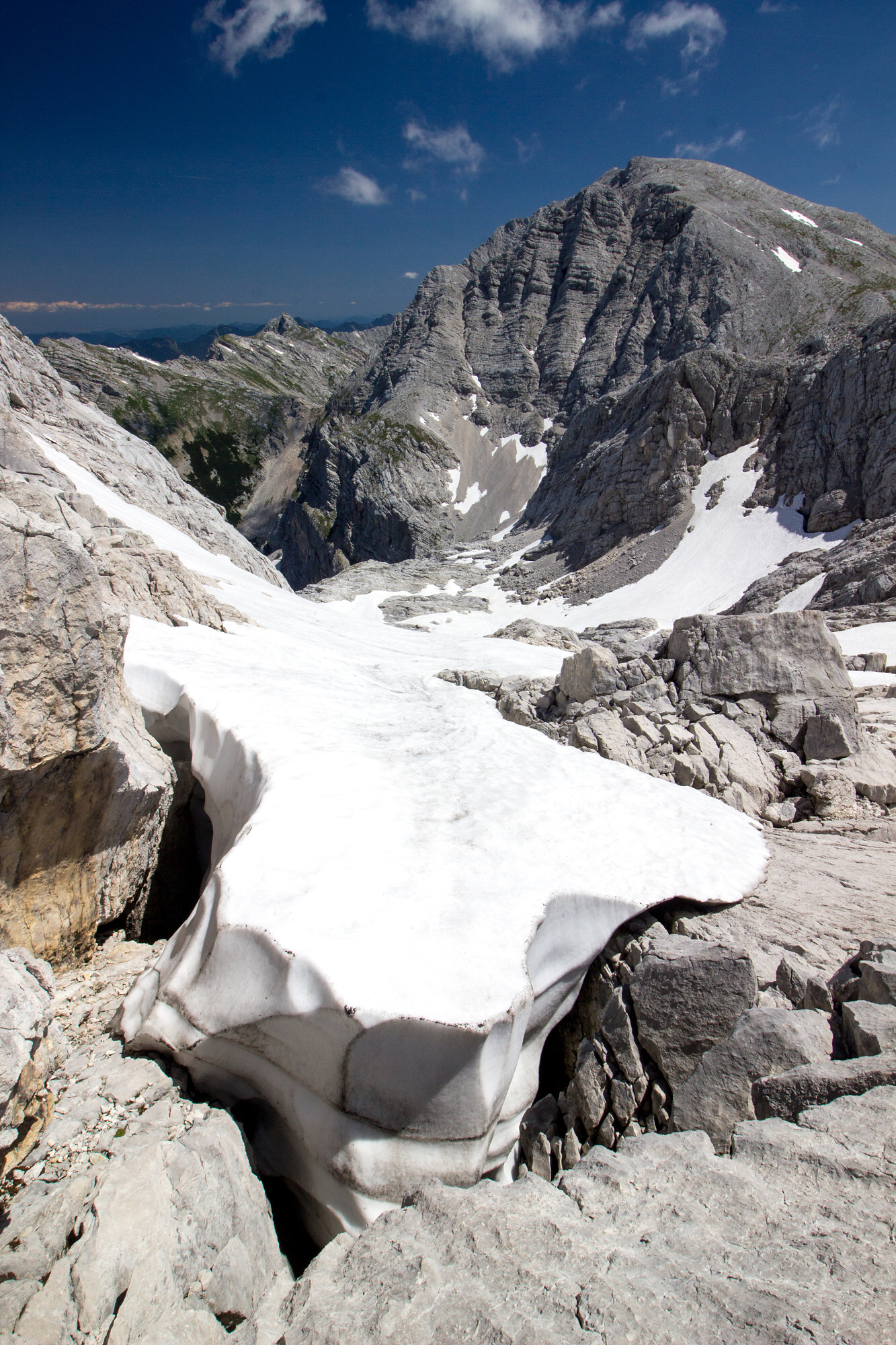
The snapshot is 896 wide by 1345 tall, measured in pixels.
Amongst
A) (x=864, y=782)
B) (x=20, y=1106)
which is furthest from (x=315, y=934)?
(x=864, y=782)

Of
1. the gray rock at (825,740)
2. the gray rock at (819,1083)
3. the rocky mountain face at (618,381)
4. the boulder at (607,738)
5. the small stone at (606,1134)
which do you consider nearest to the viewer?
the gray rock at (819,1083)

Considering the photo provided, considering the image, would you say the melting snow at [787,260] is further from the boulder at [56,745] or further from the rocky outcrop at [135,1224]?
the rocky outcrop at [135,1224]

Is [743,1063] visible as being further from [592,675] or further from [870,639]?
[870,639]

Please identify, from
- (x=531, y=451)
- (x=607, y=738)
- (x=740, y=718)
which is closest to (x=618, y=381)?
(x=531, y=451)

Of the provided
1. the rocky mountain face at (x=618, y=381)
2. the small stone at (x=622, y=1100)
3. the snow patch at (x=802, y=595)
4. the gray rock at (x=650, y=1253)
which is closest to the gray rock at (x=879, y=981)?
the gray rock at (x=650, y=1253)

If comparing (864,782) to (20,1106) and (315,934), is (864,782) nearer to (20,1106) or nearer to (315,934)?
(315,934)

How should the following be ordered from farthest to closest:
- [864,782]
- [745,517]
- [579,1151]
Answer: [745,517]
[864,782]
[579,1151]
